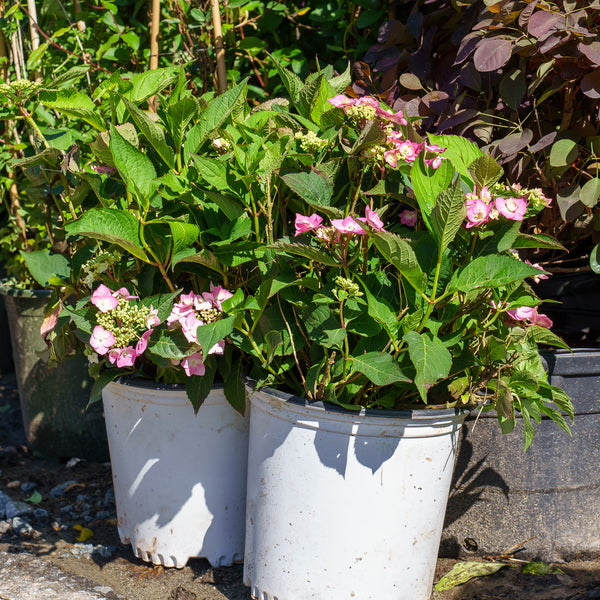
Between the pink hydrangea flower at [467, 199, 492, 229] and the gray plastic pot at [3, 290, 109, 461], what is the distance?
5.14 ft

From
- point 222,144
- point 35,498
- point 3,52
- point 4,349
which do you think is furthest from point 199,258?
point 4,349

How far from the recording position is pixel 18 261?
2609 mm

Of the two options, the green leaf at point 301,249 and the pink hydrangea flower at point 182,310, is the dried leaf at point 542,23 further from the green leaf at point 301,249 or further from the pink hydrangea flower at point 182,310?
the pink hydrangea flower at point 182,310

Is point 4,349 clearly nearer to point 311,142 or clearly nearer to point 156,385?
point 156,385

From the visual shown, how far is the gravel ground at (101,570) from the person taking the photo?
1.63m

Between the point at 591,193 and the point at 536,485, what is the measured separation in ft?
2.36

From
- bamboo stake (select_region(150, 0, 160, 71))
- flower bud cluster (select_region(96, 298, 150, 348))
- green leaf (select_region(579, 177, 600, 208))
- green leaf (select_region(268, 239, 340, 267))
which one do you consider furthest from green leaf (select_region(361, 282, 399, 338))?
bamboo stake (select_region(150, 0, 160, 71))

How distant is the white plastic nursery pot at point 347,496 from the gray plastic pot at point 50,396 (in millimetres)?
1125

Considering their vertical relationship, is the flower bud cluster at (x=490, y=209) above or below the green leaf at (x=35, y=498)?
above

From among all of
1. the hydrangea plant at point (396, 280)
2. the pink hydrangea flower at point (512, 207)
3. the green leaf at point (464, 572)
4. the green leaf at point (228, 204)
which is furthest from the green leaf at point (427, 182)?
the green leaf at point (464, 572)

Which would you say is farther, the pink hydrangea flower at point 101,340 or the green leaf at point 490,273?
the pink hydrangea flower at point 101,340

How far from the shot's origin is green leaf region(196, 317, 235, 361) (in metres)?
1.27

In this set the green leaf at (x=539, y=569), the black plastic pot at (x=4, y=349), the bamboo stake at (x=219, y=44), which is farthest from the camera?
the black plastic pot at (x=4, y=349)

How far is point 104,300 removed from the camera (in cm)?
137
